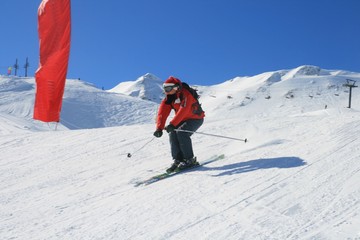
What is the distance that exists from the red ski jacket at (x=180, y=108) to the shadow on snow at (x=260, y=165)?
2.97 feet

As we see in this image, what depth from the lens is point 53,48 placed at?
7027mm

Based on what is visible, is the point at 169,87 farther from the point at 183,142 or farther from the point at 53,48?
the point at 53,48

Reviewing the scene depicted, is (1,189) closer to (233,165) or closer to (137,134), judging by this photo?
(233,165)

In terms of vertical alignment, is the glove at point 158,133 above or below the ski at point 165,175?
above

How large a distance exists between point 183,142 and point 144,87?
132 m

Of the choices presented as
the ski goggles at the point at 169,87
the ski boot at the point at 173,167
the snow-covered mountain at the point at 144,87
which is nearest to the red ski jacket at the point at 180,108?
the ski goggles at the point at 169,87

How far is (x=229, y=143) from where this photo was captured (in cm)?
797

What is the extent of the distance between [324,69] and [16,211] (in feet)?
533

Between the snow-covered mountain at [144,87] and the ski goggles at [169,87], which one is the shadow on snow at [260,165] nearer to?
the ski goggles at [169,87]

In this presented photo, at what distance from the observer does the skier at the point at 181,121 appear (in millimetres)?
6012

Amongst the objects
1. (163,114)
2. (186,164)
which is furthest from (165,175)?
(163,114)

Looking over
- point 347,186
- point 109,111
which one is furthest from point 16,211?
point 109,111

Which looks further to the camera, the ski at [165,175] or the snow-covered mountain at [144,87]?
the snow-covered mountain at [144,87]

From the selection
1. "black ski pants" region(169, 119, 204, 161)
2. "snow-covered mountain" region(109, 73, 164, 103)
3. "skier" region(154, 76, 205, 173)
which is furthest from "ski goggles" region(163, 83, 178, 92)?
"snow-covered mountain" region(109, 73, 164, 103)
